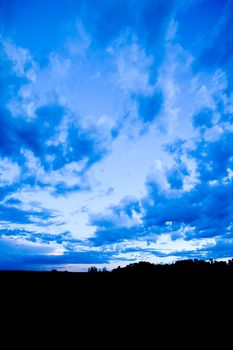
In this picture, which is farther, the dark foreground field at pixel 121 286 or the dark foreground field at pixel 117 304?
the dark foreground field at pixel 121 286

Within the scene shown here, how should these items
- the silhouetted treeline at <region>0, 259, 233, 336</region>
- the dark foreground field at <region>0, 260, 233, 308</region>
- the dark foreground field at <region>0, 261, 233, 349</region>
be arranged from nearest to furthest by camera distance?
the dark foreground field at <region>0, 261, 233, 349</region> → the silhouetted treeline at <region>0, 259, 233, 336</region> → the dark foreground field at <region>0, 260, 233, 308</region>

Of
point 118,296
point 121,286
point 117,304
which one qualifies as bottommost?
point 117,304

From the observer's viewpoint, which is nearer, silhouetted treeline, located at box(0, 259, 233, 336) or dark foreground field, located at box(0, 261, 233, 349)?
dark foreground field, located at box(0, 261, 233, 349)

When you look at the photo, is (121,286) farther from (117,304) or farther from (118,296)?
(117,304)

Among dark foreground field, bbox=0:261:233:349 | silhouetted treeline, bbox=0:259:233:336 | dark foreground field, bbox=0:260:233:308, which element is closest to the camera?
dark foreground field, bbox=0:261:233:349

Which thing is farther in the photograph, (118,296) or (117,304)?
(118,296)

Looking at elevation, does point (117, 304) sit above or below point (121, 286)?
below

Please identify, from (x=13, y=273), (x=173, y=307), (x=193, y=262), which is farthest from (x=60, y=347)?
(x=193, y=262)

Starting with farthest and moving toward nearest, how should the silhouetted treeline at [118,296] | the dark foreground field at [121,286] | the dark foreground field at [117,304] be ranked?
the dark foreground field at [121,286] → the silhouetted treeline at [118,296] → the dark foreground field at [117,304]

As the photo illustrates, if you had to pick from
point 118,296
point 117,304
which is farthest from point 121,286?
point 117,304

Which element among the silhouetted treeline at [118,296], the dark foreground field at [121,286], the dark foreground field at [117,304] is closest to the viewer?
the dark foreground field at [117,304]

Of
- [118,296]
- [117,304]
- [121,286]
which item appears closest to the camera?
[117,304]

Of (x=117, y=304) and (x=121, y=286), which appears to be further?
(x=121, y=286)

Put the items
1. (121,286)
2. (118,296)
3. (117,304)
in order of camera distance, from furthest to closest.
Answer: (121,286) < (118,296) < (117,304)
